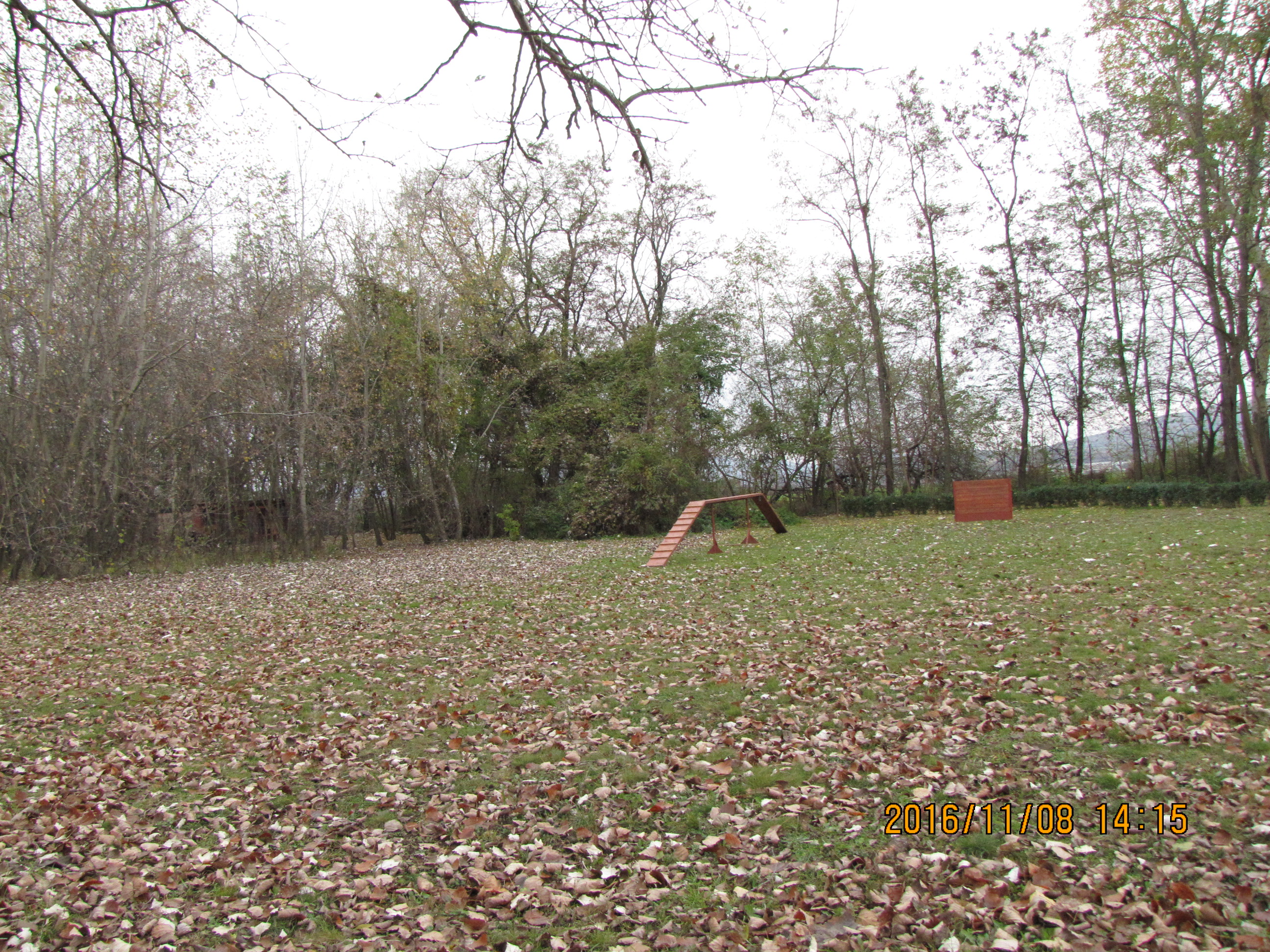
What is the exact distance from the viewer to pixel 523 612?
895cm

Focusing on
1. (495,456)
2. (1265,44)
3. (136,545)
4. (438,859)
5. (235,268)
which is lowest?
(438,859)

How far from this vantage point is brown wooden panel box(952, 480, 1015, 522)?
16.6 meters

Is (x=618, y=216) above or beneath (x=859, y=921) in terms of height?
above

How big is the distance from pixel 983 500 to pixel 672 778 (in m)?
15.0

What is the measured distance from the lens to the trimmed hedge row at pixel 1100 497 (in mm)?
17547

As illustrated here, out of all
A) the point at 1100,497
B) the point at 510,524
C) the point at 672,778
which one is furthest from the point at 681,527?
the point at 1100,497

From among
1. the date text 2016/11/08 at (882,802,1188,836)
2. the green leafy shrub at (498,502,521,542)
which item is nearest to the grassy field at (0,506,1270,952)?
the date text 2016/11/08 at (882,802,1188,836)

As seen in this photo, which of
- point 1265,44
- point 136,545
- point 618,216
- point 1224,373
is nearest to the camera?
point 136,545

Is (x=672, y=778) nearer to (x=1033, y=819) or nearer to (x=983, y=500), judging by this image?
(x=1033, y=819)

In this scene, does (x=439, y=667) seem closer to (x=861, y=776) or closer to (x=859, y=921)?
(x=861, y=776)

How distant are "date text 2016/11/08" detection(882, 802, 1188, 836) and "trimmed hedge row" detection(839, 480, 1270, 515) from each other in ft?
60.2

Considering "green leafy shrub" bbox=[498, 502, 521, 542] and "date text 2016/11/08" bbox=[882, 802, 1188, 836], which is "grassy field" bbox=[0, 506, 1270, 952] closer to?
"date text 2016/11/08" bbox=[882, 802, 1188, 836]

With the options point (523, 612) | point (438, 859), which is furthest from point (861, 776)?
point (523, 612)

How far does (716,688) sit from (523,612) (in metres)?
4.08
